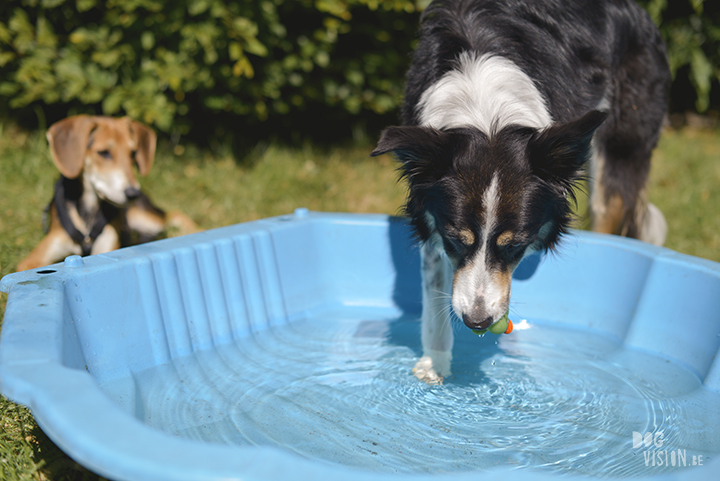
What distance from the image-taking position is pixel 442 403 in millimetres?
2375

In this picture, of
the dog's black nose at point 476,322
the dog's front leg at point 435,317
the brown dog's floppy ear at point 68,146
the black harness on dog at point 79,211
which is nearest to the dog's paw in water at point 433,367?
the dog's front leg at point 435,317

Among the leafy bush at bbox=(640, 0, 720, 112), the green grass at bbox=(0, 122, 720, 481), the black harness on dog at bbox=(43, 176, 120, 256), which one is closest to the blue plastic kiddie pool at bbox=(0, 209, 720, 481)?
the black harness on dog at bbox=(43, 176, 120, 256)

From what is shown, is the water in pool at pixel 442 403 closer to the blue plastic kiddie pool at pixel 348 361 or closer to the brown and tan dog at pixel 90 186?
the blue plastic kiddie pool at pixel 348 361

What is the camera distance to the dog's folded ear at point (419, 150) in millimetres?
2021

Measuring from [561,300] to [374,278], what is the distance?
0.97 meters

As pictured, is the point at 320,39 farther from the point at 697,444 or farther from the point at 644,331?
the point at 697,444

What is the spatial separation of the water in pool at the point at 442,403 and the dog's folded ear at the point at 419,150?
868 mm

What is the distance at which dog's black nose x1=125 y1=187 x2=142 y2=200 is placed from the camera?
3400 millimetres

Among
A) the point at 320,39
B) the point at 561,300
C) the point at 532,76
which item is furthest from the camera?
the point at 320,39

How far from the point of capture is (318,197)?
4781 millimetres

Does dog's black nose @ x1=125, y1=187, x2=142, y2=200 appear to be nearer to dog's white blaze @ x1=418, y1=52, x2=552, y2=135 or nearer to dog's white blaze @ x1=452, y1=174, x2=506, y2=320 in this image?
dog's white blaze @ x1=418, y1=52, x2=552, y2=135

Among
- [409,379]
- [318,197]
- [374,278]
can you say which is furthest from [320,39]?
[409,379]

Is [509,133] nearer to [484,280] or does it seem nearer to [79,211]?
[484,280]

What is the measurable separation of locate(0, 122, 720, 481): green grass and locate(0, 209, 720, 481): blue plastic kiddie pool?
1.26 m
